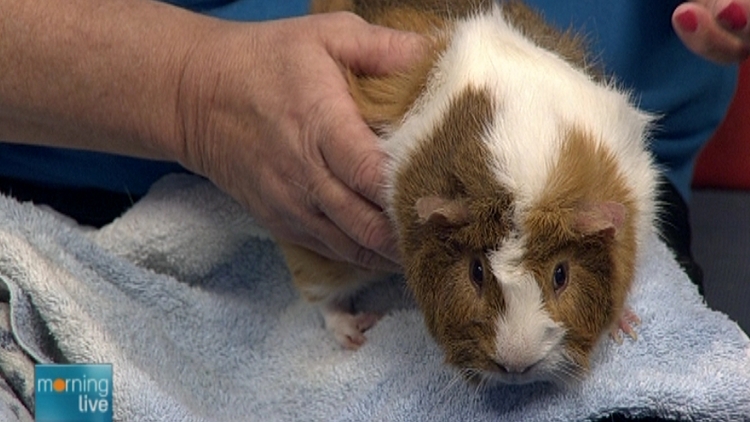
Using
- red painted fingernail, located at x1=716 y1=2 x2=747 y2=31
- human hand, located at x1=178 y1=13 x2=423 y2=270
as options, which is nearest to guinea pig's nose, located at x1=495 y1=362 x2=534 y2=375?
human hand, located at x1=178 y1=13 x2=423 y2=270

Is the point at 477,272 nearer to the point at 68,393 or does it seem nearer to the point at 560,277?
the point at 560,277

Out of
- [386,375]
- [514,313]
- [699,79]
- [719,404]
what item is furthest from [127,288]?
[699,79]

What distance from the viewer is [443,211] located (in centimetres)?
104

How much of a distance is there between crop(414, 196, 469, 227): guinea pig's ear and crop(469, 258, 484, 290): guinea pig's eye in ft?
0.15

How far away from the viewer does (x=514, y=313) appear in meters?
1.02

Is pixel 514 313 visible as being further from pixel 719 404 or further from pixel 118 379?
pixel 118 379

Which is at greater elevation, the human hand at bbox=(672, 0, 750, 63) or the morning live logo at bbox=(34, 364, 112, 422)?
the human hand at bbox=(672, 0, 750, 63)

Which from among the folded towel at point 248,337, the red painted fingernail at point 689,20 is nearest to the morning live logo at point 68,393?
the folded towel at point 248,337

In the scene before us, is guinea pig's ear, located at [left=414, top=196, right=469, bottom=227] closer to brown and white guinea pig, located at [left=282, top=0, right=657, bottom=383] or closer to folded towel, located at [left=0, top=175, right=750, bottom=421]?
brown and white guinea pig, located at [left=282, top=0, right=657, bottom=383]

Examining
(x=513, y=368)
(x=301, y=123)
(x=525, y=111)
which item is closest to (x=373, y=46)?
(x=301, y=123)

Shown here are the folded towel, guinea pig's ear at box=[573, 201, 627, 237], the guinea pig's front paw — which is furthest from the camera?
the guinea pig's front paw

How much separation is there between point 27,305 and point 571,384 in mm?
711

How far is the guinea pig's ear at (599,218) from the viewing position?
1019 millimetres

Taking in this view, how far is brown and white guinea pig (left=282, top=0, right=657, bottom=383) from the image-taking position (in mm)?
1026
